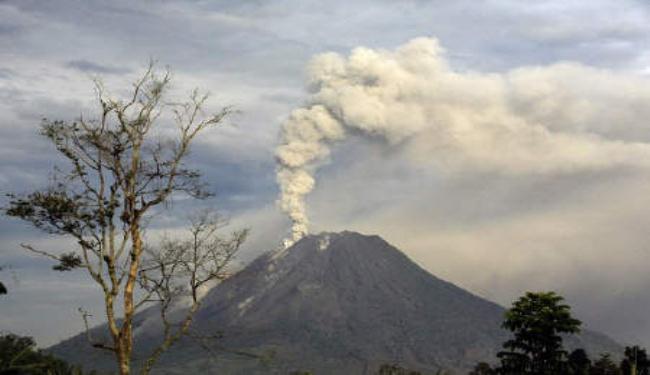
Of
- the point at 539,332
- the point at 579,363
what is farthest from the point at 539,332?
the point at 579,363

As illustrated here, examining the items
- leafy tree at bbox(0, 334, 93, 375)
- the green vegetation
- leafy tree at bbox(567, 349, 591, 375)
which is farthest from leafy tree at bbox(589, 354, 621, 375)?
leafy tree at bbox(0, 334, 93, 375)

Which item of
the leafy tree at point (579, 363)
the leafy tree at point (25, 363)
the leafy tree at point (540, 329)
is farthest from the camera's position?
the leafy tree at point (579, 363)

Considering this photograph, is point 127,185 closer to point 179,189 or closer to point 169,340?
point 179,189

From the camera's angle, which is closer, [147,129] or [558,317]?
[147,129]

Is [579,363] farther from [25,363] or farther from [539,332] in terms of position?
[25,363]

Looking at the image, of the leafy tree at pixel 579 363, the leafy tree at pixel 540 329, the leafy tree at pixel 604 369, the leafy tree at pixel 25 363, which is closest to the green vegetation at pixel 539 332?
the leafy tree at pixel 540 329

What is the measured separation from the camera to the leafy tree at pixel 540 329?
60.3 metres

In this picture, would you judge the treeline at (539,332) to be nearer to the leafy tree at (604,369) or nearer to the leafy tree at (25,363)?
the leafy tree at (604,369)

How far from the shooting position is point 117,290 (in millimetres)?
21031

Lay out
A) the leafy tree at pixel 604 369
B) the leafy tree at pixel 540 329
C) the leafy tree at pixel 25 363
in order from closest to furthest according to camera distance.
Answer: the leafy tree at pixel 25 363 < the leafy tree at pixel 540 329 < the leafy tree at pixel 604 369

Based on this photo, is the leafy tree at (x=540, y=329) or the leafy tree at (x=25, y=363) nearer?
the leafy tree at (x=25, y=363)

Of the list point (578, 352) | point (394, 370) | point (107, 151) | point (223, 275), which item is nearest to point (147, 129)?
point (107, 151)

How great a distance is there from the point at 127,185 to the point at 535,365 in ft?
148

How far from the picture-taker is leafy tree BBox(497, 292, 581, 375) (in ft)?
198
